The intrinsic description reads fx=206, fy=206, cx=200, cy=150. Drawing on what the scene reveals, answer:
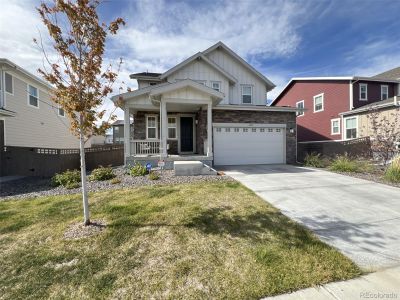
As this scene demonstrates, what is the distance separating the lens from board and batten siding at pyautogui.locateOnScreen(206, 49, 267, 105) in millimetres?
14992

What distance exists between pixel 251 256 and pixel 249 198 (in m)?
2.69

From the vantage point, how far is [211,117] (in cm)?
1065

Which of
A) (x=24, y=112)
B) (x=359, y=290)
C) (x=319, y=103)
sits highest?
(x=319, y=103)

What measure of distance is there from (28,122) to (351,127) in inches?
924

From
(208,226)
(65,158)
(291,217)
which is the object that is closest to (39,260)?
(208,226)

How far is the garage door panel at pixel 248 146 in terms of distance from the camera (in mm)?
12055

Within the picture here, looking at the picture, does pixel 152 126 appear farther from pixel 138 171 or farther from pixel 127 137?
pixel 138 171

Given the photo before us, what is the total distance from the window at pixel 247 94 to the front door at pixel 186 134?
14.5ft

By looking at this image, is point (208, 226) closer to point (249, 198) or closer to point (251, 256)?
point (251, 256)

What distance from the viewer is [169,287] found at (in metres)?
2.51

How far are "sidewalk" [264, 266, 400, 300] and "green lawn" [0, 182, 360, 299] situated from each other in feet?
0.32

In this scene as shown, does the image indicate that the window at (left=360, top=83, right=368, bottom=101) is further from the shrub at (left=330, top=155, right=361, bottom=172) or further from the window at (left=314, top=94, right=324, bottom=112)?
the shrub at (left=330, top=155, right=361, bottom=172)

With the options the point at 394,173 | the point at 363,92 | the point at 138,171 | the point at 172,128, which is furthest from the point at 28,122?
the point at 363,92

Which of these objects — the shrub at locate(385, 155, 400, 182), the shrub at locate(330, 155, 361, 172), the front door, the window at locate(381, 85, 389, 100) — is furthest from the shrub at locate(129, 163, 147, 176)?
the window at locate(381, 85, 389, 100)
